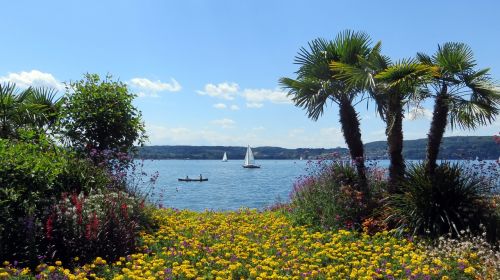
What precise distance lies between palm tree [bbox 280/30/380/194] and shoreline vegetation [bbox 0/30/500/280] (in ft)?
0.11

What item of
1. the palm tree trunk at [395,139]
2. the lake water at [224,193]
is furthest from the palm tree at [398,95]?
the lake water at [224,193]

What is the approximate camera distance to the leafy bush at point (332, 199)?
10.0m

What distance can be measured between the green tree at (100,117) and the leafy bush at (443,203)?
7.01 meters

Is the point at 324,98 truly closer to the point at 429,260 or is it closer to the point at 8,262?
the point at 429,260

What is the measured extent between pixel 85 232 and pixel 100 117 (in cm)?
587

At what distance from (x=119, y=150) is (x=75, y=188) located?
160 inches

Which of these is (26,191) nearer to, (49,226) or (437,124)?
(49,226)

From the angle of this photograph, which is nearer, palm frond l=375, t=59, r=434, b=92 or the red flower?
the red flower

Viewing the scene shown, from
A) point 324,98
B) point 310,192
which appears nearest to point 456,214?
point 310,192

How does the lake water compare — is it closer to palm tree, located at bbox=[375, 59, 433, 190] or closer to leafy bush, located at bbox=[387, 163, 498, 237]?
palm tree, located at bbox=[375, 59, 433, 190]

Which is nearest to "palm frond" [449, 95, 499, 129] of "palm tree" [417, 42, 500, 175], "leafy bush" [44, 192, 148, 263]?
"palm tree" [417, 42, 500, 175]

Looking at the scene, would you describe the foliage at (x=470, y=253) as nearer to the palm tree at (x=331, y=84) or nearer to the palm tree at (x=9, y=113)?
the palm tree at (x=331, y=84)

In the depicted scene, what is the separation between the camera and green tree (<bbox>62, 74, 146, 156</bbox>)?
1238cm

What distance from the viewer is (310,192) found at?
11367 millimetres
